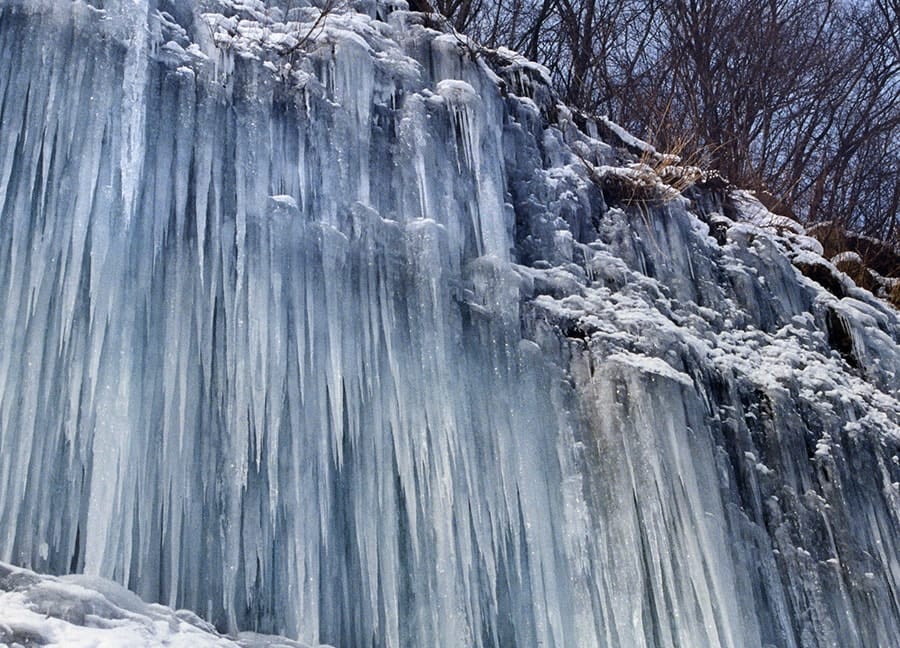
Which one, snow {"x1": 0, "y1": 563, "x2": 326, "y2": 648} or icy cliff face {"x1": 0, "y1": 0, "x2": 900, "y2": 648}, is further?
icy cliff face {"x1": 0, "y1": 0, "x2": 900, "y2": 648}

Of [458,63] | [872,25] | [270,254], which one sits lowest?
[270,254]

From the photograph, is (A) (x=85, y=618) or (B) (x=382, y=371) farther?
(B) (x=382, y=371)

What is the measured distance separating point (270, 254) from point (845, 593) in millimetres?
3193

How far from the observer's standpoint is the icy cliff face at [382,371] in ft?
13.0

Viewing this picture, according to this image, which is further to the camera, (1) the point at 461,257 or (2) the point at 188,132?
(1) the point at 461,257

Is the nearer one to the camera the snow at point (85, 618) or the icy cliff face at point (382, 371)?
the snow at point (85, 618)

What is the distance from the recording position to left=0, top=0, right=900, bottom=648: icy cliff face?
3953 mm

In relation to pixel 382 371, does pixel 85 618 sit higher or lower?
lower

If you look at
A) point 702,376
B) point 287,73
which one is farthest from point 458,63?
point 702,376

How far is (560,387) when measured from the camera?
5.02m

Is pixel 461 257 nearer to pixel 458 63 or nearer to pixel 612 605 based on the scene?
pixel 458 63

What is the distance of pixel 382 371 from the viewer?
4.57 meters

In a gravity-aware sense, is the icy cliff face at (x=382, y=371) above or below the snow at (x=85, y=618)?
above

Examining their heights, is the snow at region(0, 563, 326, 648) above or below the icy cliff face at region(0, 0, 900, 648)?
below
